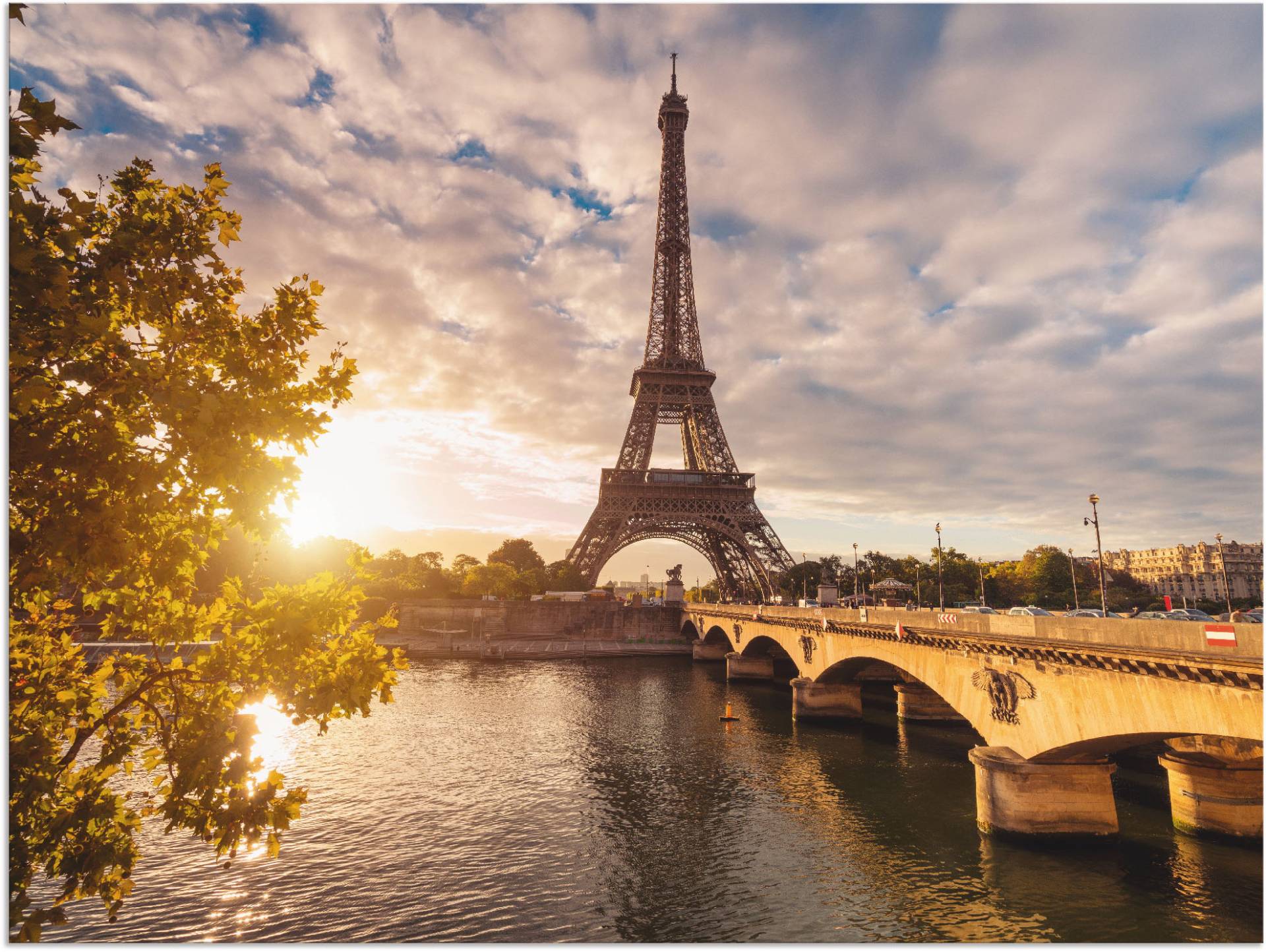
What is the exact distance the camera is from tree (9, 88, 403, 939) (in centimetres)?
526

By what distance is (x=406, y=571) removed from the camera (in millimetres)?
124125

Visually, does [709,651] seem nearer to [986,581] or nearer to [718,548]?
[718,548]

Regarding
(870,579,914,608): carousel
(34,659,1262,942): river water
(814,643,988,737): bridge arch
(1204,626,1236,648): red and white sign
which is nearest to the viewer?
(1204,626,1236,648): red and white sign

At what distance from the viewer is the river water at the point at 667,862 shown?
51.2 feet

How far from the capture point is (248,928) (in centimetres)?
1533

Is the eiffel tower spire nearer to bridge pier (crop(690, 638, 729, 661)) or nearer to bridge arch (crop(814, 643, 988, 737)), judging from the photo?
bridge pier (crop(690, 638, 729, 661))

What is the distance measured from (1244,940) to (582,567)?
7428 centimetres

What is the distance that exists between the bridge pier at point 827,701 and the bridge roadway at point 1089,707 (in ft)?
38.8

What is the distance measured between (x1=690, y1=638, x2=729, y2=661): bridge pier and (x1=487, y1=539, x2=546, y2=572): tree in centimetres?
6757

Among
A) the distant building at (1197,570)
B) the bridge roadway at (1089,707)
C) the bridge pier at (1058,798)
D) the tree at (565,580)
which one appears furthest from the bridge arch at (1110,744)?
the distant building at (1197,570)

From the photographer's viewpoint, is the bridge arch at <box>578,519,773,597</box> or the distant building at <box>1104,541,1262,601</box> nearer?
the bridge arch at <box>578,519,773,597</box>

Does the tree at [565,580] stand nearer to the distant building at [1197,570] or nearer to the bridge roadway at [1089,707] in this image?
the bridge roadway at [1089,707]

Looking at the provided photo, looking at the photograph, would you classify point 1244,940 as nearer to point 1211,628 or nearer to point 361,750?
Result: point 1211,628

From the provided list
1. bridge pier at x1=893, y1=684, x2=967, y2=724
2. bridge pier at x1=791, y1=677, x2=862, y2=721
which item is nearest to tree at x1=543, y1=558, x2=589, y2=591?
bridge pier at x1=791, y1=677, x2=862, y2=721
